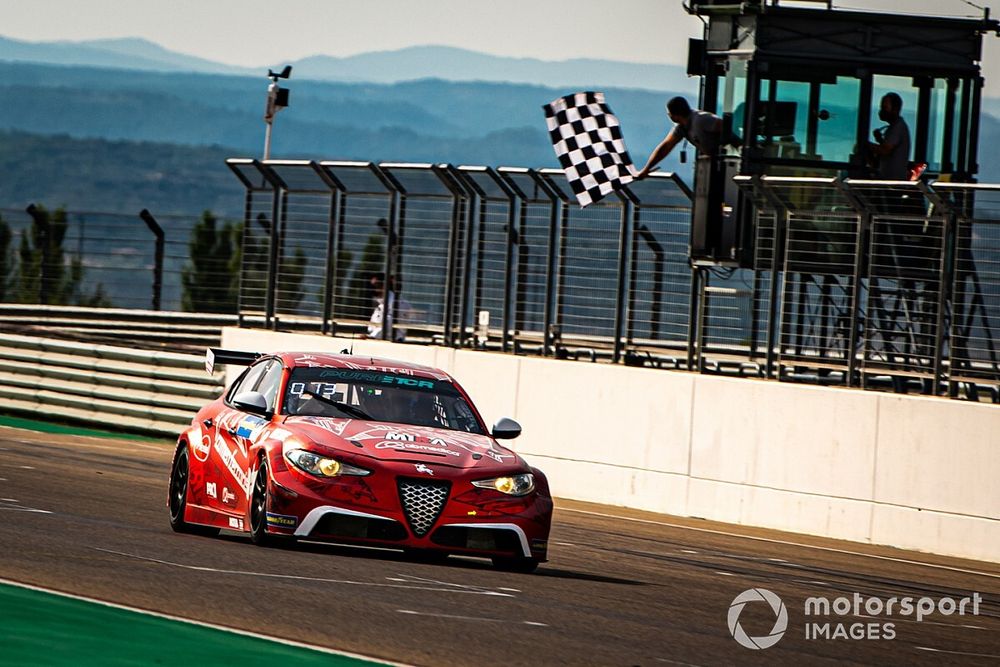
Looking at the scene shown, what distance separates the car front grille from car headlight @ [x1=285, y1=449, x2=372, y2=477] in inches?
9.9

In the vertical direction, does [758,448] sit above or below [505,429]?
below

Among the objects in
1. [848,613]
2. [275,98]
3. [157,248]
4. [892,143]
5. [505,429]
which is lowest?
[848,613]

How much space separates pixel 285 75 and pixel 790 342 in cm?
1060

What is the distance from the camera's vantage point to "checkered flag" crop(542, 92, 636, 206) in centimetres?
1858

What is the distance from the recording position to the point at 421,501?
10.5m

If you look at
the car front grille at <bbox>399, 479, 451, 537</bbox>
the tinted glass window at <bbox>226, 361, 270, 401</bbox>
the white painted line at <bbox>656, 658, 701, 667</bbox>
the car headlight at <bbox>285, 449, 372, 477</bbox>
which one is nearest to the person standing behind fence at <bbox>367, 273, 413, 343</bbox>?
the tinted glass window at <bbox>226, 361, 270, 401</bbox>

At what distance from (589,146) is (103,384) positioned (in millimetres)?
7570

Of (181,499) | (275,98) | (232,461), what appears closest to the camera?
(232,461)

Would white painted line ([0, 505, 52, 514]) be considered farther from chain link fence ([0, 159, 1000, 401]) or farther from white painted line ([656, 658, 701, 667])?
chain link fence ([0, 159, 1000, 401])

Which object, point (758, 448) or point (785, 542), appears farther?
point (758, 448)

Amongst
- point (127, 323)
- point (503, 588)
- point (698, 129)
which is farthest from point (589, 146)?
point (127, 323)

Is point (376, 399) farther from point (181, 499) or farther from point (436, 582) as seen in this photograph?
point (436, 582)

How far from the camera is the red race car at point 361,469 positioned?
415 inches

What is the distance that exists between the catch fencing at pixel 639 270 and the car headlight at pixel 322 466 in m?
6.39
